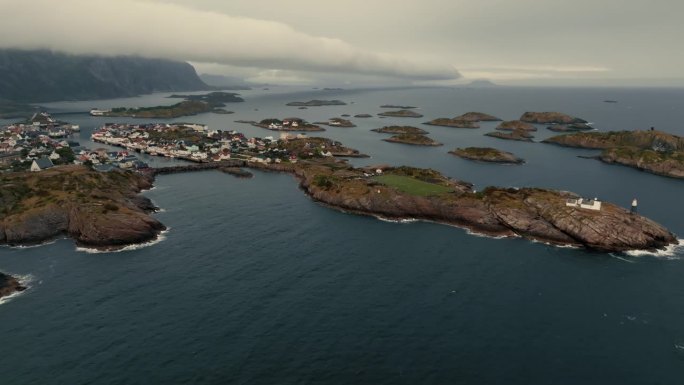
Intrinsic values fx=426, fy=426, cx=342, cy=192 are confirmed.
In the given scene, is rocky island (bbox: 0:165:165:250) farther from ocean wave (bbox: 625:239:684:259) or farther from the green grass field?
ocean wave (bbox: 625:239:684:259)

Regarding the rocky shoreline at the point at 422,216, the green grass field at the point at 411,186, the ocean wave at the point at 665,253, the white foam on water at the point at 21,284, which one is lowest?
the white foam on water at the point at 21,284

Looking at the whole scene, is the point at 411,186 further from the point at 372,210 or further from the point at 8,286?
the point at 8,286

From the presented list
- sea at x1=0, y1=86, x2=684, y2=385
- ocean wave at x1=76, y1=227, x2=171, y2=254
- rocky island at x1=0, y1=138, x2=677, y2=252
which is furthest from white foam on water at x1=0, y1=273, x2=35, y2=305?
rocky island at x1=0, y1=138, x2=677, y2=252

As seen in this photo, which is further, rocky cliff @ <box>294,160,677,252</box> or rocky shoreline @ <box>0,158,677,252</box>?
rocky cliff @ <box>294,160,677,252</box>

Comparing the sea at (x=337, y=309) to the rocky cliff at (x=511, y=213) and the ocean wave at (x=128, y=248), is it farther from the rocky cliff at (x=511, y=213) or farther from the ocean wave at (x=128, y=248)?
the rocky cliff at (x=511, y=213)

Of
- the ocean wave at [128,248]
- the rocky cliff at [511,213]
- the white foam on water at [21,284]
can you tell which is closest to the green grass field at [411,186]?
the rocky cliff at [511,213]

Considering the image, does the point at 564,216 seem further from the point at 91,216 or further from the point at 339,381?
the point at 91,216

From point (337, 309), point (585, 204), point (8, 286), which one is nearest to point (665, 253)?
point (585, 204)
